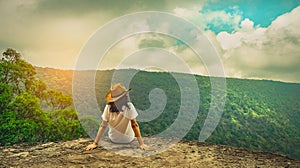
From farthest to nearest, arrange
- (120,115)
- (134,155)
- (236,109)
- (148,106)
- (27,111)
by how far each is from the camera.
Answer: (236,109) < (148,106) < (27,111) < (120,115) < (134,155)

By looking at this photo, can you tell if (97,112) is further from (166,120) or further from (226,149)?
(226,149)

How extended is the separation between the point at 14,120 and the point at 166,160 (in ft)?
17.6

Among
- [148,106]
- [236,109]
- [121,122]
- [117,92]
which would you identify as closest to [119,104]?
[117,92]

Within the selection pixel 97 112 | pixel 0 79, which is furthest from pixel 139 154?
pixel 97 112

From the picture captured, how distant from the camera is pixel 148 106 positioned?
1670 cm

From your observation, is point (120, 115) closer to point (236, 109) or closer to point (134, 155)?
point (134, 155)

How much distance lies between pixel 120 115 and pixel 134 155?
0.64 m

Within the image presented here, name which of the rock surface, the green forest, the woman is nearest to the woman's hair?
the woman

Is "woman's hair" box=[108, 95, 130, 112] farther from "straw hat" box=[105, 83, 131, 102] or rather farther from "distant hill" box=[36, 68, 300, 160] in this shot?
"distant hill" box=[36, 68, 300, 160]

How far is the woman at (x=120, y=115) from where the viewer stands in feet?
13.3

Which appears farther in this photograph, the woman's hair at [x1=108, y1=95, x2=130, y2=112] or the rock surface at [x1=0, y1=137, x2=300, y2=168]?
the woman's hair at [x1=108, y1=95, x2=130, y2=112]

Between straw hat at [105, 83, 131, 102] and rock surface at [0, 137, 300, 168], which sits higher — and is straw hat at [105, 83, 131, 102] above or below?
above

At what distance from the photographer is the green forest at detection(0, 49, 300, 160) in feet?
26.0

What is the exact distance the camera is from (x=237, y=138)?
850 inches
